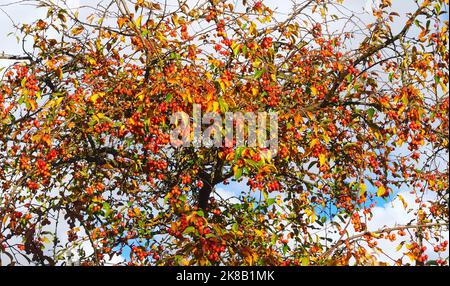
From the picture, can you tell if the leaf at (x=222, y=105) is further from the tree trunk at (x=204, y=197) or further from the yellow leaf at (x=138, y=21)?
the tree trunk at (x=204, y=197)

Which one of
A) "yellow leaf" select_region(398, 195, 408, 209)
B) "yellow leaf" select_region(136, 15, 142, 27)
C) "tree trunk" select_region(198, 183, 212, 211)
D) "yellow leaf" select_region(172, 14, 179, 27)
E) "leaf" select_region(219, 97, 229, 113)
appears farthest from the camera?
"tree trunk" select_region(198, 183, 212, 211)

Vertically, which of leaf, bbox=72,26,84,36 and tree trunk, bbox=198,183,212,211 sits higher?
leaf, bbox=72,26,84,36

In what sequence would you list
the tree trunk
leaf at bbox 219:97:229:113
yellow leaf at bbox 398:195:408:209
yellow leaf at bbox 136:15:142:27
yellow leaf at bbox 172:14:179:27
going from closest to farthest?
leaf at bbox 219:97:229:113 < yellow leaf at bbox 398:195:408:209 < yellow leaf at bbox 136:15:142:27 < yellow leaf at bbox 172:14:179:27 < the tree trunk

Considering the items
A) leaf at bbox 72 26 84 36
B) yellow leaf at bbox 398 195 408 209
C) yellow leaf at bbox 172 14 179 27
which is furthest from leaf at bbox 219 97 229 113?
leaf at bbox 72 26 84 36

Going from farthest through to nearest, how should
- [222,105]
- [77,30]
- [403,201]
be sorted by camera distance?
[77,30] < [403,201] < [222,105]

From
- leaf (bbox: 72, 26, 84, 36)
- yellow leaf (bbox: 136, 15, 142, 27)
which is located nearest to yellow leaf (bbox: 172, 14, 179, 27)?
yellow leaf (bbox: 136, 15, 142, 27)

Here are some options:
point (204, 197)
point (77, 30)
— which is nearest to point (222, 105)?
point (204, 197)

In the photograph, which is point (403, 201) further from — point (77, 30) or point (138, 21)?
point (77, 30)

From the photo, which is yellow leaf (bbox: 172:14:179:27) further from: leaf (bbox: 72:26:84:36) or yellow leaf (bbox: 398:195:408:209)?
yellow leaf (bbox: 398:195:408:209)

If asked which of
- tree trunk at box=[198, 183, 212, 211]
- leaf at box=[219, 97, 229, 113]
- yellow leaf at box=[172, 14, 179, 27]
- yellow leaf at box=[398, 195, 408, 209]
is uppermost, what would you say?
yellow leaf at box=[172, 14, 179, 27]

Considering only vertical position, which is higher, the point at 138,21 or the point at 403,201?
the point at 138,21

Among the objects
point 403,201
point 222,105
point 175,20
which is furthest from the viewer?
point 175,20

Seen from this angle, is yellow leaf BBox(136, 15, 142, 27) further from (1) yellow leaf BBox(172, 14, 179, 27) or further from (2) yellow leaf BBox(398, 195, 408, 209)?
(2) yellow leaf BBox(398, 195, 408, 209)

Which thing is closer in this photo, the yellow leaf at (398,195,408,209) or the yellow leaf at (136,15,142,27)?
the yellow leaf at (398,195,408,209)
